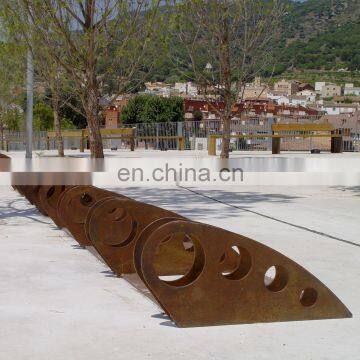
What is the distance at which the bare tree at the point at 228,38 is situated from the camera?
63.7 ft

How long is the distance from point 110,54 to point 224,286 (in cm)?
1158

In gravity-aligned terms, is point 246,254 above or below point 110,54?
below

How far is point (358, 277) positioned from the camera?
6184mm

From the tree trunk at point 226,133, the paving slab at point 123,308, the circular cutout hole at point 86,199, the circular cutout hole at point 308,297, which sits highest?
the tree trunk at point 226,133


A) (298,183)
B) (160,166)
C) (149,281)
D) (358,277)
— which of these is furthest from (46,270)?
(160,166)

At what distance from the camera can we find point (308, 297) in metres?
4.96

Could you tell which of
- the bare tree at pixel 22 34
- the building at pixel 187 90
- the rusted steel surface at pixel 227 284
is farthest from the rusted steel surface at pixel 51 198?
the building at pixel 187 90

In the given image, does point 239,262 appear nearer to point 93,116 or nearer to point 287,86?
point 93,116

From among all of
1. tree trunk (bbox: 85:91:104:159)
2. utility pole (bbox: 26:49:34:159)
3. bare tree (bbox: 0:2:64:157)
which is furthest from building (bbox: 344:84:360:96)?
tree trunk (bbox: 85:91:104:159)

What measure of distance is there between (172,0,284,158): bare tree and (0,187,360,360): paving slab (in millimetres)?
10580

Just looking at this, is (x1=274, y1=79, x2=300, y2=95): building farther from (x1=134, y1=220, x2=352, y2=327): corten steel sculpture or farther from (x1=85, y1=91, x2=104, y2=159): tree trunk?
(x1=134, y1=220, x2=352, y2=327): corten steel sculpture

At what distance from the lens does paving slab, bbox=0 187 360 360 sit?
414 cm

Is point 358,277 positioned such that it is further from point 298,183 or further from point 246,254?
point 298,183

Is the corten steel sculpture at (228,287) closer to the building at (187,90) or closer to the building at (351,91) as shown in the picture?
the building at (187,90)
